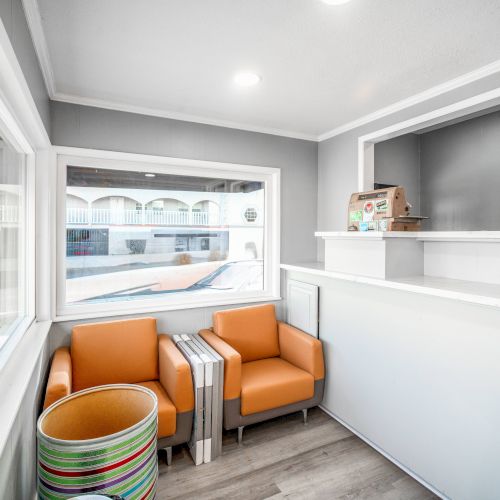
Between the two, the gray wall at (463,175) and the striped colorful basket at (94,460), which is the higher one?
the gray wall at (463,175)

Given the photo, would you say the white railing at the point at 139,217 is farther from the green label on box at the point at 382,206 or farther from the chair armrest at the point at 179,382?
the green label on box at the point at 382,206

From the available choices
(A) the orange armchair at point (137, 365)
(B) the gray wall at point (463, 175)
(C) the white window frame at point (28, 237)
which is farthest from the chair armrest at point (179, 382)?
(B) the gray wall at point (463, 175)

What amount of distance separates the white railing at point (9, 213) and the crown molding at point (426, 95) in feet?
8.25

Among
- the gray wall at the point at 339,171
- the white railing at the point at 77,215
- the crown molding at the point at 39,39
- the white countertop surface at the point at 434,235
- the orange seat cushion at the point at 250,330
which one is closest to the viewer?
the crown molding at the point at 39,39

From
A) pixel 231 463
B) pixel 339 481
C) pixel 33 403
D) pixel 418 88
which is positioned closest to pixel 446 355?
pixel 339 481

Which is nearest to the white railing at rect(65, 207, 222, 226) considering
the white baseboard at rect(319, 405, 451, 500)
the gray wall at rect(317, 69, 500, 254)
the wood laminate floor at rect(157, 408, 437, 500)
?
the gray wall at rect(317, 69, 500, 254)

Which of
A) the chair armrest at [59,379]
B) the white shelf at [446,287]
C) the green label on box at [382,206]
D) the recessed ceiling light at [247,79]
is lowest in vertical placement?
the chair armrest at [59,379]

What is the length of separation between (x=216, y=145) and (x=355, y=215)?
1.31 metres

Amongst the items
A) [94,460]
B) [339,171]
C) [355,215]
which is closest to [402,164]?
[339,171]

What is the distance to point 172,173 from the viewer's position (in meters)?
2.82

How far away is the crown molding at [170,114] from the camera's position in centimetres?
239

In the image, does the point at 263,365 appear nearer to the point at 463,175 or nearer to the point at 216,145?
the point at 216,145

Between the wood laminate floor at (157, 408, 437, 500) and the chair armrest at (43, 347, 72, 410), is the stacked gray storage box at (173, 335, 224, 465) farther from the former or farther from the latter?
the chair armrest at (43, 347, 72, 410)

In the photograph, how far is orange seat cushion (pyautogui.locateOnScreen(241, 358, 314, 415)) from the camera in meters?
2.33
